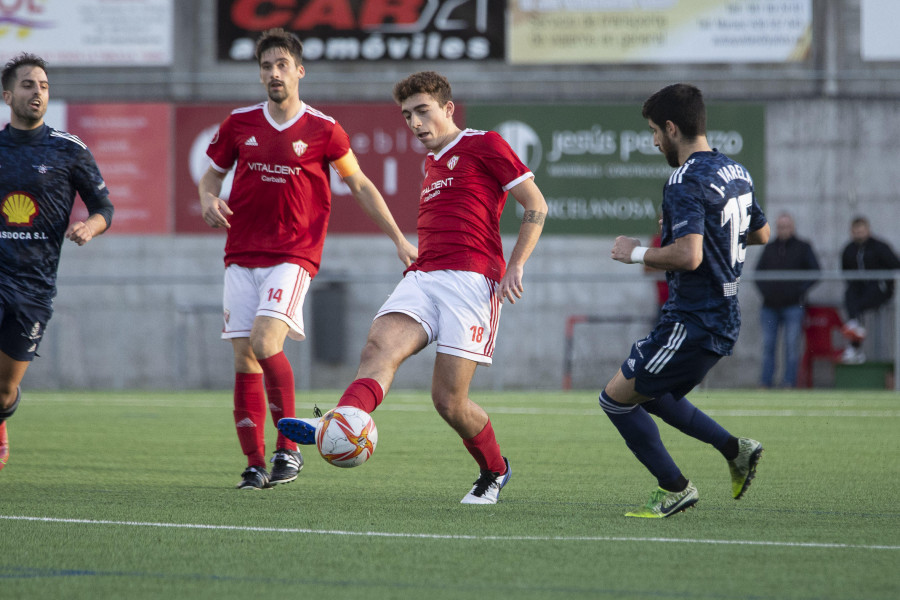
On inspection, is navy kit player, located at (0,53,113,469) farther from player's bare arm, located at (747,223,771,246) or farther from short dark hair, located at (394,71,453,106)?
player's bare arm, located at (747,223,771,246)

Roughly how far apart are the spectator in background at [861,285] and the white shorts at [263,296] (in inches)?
413

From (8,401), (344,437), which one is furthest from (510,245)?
(344,437)

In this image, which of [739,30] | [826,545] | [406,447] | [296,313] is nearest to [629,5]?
[739,30]

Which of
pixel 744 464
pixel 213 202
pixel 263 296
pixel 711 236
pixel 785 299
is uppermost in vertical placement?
pixel 213 202

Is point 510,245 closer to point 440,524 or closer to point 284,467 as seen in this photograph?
point 284,467

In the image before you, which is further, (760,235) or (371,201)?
(371,201)

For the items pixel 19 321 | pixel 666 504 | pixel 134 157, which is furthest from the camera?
pixel 134 157

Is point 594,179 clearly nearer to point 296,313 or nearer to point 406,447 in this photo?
point 406,447

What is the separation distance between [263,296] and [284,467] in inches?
35.5

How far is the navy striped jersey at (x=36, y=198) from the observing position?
628 centimetres

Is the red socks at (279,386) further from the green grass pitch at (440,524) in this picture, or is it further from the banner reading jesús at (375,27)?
the banner reading jesús at (375,27)

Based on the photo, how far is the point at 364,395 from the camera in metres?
5.23

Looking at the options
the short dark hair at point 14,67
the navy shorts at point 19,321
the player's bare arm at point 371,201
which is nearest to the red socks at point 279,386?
the player's bare arm at point 371,201

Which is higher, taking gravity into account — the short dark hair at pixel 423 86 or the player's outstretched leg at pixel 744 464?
the short dark hair at pixel 423 86
